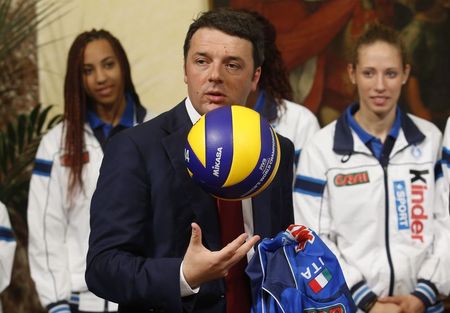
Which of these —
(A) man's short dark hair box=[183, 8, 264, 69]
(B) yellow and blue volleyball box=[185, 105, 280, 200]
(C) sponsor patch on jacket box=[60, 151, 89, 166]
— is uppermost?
(A) man's short dark hair box=[183, 8, 264, 69]

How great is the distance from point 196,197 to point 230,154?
224mm

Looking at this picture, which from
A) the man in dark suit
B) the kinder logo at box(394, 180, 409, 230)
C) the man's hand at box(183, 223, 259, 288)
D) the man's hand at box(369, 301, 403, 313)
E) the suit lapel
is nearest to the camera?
the man's hand at box(183, 223, 259, 288)

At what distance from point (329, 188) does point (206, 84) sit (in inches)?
59.4

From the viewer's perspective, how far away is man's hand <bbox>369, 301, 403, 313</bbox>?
3885 millimetres

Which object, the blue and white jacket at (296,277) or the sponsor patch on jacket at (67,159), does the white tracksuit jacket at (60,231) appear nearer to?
the sponsor patch on jacket at (67,159)

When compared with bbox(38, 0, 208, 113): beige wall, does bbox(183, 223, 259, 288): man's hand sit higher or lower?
lower

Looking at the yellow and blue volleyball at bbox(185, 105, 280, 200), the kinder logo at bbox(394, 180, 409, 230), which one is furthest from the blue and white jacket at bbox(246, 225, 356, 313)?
the kinder logo at bbox(394, 180, 409, 230)

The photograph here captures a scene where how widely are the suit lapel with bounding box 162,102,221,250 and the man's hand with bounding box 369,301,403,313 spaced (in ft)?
4.83

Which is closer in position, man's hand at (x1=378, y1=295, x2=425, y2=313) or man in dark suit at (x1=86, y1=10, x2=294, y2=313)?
man in dark suit at (x1=86, y1=10, x2=294, y2=313)

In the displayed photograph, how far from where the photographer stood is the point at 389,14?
5191mm

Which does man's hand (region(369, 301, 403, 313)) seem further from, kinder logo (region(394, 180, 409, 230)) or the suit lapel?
the suit lapel

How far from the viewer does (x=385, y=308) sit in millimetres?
3891

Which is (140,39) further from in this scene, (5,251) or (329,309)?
(329,309)

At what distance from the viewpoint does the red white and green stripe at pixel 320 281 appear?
106 inches
